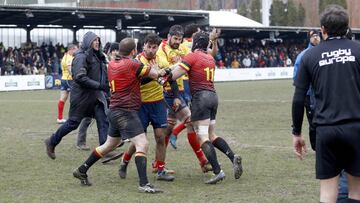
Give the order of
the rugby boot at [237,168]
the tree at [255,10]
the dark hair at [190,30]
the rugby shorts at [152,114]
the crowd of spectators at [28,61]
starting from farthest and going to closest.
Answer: the tree at [255,10]
the crowd of spectators at [28,61]
the dark hair at [190,30]
the rugby shorts at [152,114]
the rugby boot at [237,168]

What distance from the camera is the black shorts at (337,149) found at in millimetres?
5461

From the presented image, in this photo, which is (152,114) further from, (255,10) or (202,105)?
(255,10)

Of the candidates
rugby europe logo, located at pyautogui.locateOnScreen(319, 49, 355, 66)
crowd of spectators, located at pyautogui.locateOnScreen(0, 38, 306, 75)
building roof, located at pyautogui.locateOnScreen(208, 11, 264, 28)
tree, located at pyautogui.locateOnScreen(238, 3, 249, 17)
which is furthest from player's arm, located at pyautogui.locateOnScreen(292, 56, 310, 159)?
tree, located at pyautogui.locateOnScreen(238, 3, 249, 17)

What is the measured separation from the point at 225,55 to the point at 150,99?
1685 inches

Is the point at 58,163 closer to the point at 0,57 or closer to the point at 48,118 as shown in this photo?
the point at 48,118

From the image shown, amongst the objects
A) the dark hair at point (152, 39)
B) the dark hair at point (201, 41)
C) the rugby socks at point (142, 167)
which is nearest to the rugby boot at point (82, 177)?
the rugby socks at point (142, 167)

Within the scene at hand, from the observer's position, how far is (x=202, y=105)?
926 cm

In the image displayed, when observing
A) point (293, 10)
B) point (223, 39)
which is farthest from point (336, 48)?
point (293, 10)

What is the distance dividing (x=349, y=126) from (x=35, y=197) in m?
4.21

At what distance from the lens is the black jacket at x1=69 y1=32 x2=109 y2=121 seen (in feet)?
35.3

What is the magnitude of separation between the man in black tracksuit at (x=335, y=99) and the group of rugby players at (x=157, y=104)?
10.7 feet

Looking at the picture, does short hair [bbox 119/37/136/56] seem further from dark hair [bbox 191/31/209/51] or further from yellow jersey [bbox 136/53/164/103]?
dark hair [bbox 191/31/209/51]

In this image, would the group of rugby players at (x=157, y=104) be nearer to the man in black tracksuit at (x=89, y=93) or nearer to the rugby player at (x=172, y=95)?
the rugby player at (x=172, y=95)

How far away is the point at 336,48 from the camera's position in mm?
5531
